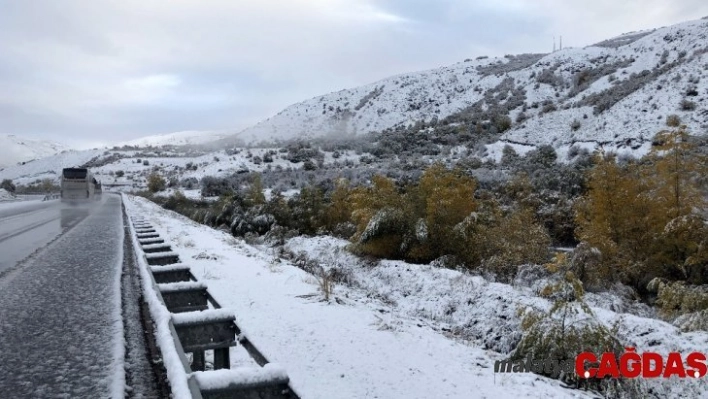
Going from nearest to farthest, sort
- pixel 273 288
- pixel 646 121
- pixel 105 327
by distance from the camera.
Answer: pixel 105 327 → pixel 273 288 → pixel 646 121

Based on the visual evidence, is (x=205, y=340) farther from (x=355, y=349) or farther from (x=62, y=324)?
(x=62, y=324)

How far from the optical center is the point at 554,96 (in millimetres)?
69500

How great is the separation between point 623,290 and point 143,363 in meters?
8.14

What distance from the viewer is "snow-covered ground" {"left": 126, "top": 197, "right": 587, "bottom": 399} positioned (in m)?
4.82

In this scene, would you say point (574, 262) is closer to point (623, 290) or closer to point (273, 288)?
point (623, 290)

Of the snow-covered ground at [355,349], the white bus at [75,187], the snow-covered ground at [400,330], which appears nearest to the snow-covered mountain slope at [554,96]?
the snow-covered ground at [400,330]

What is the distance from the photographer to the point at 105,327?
5945mm

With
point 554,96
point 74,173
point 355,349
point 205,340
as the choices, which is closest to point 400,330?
point 355,349

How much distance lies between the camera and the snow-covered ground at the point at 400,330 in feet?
16.3

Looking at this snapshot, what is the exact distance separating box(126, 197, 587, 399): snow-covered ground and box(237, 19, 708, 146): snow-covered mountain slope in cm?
3523

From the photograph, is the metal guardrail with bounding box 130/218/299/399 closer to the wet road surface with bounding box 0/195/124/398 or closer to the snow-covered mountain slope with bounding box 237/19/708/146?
the wet road surface with bounding box 0/195/124/398

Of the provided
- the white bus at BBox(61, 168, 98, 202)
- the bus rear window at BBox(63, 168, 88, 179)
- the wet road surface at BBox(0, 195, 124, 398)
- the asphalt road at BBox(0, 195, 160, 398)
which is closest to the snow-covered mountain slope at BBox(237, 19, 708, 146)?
the asphalt road at BBox(0, 195, 160, 398)

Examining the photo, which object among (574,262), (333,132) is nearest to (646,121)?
(574,262)

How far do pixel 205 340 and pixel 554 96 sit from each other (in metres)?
72.6
